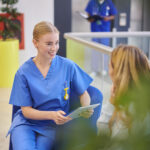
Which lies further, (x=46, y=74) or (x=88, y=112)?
(x=46, y=74)

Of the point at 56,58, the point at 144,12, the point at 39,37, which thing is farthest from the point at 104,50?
the point at 144,12

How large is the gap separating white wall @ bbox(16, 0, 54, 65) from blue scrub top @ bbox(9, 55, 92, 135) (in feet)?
15.5

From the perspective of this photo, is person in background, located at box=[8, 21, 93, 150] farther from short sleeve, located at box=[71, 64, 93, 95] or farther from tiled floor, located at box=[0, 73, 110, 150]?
tiled floor, located at box=[0, 73, 110, 150]

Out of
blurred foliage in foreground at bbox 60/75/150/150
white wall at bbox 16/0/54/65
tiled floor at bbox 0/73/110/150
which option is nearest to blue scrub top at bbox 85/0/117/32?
white wall at bbox 16/0/54/65

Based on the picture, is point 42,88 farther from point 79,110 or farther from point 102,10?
point 102,10

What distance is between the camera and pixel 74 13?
6.88 meters

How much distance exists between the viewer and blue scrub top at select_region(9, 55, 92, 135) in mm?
1714

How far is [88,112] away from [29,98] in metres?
0.34

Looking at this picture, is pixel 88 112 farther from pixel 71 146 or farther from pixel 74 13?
pixel 74 13

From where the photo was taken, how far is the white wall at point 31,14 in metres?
6.27

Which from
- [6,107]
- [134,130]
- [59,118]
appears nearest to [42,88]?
[59,118]

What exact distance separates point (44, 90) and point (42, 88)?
0.02 m

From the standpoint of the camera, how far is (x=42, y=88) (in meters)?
1.73

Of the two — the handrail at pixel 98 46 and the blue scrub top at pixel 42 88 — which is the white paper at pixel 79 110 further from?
the handrail at pixel 98 46
